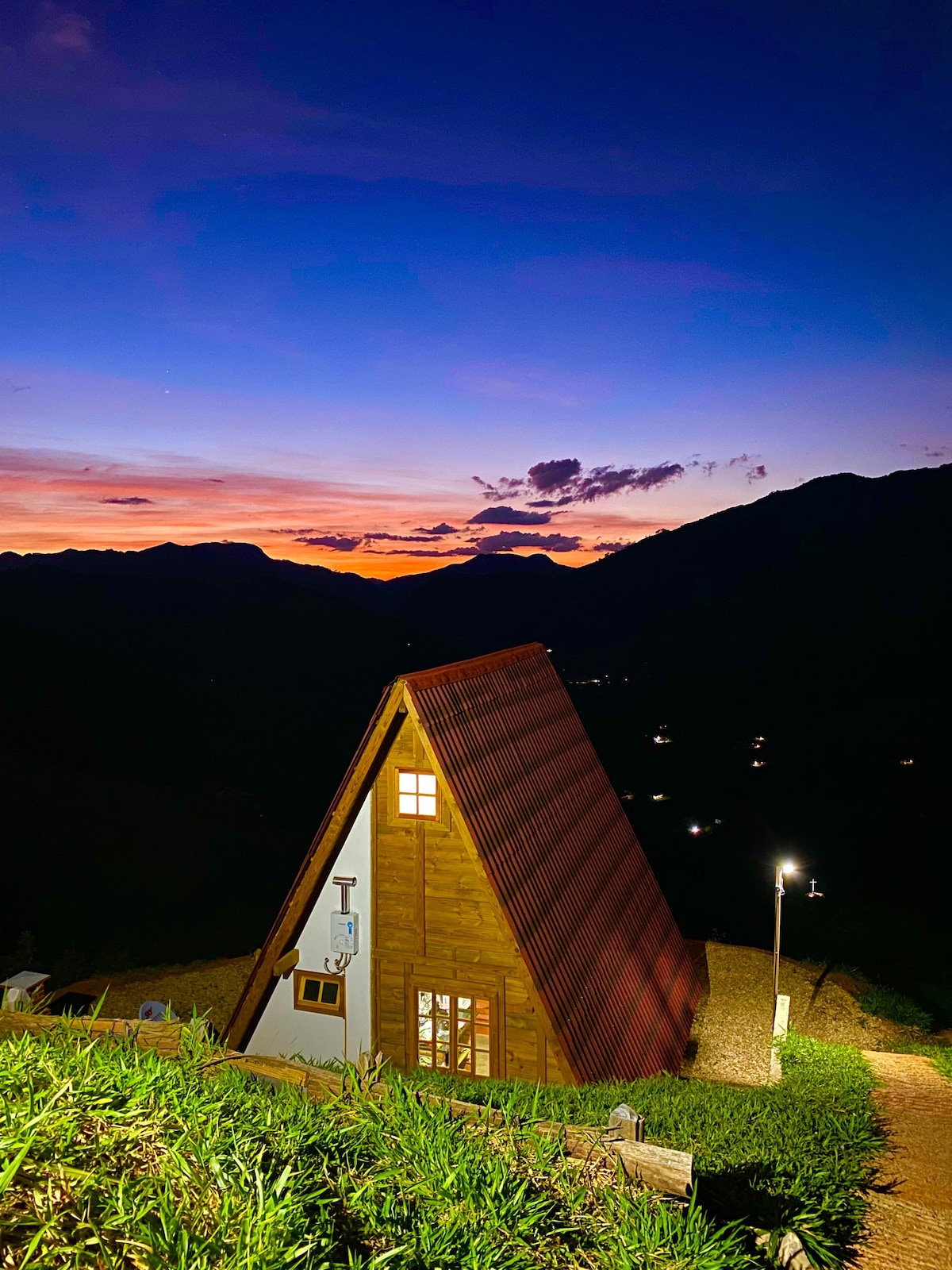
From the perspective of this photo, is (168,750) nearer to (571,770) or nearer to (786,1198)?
(571,770)

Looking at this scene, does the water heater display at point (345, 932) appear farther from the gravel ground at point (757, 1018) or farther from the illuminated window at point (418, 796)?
the gravel ground at point (757, 1018)

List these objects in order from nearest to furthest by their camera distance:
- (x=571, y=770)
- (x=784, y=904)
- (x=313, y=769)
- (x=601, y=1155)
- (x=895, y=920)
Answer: (x=601, y=1155), (x=571, y=770), (x=895, y=920), (x=784, y=904), (x=313, y=769)

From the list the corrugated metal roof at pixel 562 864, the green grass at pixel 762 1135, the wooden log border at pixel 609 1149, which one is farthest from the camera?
the corrugated metal roof at pixel 562 864

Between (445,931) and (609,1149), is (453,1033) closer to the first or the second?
(445,931)

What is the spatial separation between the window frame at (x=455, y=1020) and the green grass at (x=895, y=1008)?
9.81 meters

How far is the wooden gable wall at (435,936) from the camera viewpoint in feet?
33.6

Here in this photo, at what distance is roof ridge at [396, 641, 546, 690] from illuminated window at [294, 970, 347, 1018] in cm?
448

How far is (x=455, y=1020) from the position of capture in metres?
10.7

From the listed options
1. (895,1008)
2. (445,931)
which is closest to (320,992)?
(445,931)

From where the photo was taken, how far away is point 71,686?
76812 millimetres

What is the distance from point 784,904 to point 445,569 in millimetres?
116731

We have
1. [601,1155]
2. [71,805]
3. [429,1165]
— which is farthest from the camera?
[71,805]

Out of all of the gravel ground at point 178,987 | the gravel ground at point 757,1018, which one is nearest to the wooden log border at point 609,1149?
the gravel ground at point 757,1018

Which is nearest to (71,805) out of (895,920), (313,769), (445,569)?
(313,769)
